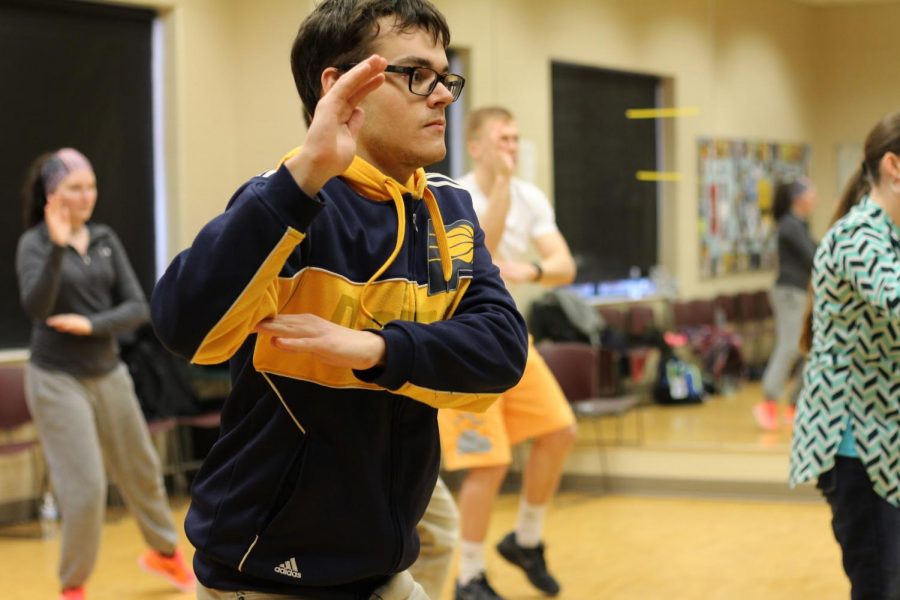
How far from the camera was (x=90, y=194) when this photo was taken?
4.61 m

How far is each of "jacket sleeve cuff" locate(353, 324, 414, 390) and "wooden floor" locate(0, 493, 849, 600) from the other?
3.25 metres

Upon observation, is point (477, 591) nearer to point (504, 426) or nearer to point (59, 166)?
point (504, 426)

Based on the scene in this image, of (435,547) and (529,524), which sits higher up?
(435,547)

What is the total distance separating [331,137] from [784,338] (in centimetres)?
667

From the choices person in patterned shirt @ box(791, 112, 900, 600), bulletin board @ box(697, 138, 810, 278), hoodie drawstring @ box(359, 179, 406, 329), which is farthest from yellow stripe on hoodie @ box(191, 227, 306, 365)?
Answer: bulletin board @ box(697, 138, 810, 278)

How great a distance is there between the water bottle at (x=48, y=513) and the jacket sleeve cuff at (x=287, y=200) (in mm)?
5207

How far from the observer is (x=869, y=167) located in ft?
9.38

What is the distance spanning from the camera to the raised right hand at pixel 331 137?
151cm

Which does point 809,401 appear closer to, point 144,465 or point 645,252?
point 144,465

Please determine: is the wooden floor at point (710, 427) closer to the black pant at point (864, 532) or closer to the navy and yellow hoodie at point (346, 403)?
the black pant at point (864, 532)

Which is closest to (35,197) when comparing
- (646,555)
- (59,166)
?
(59,166)

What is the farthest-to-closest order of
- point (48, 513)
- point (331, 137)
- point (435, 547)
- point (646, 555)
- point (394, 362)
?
point (48, 513) < point (646, 555) < point (435, 547) < point (394, 362) < point (331, 137)

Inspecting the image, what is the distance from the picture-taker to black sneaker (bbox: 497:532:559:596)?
4.75 meters

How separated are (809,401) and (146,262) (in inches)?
203
